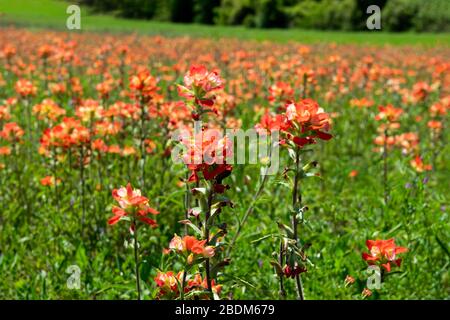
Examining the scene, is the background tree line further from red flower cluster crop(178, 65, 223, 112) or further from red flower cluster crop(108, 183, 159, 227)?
red flower cluster crop(108, 183, 159, 227)

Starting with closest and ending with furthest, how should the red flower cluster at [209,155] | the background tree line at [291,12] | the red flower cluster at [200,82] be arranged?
1. the red flower cluster at [209,155]
2. the red flower cluster at [200,82]
3. the background tree line at [291,12]

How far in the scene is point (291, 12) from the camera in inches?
1630

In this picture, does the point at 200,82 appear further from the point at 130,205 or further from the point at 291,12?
the point at 291,12

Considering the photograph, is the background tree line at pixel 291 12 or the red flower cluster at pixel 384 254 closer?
the red flower cluster at pixel 384 254

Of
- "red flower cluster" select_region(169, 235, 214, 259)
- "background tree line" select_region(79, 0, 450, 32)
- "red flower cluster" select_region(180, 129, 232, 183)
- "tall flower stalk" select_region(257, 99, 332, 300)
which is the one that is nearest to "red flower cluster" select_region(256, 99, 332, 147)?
"tall flower stalk" select_region(257, 99, 332, 300)

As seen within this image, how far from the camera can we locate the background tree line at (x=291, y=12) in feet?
115

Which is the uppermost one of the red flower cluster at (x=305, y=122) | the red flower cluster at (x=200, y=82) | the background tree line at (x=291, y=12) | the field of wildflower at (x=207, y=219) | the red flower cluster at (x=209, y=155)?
the background tree line at (x=291, y=12)

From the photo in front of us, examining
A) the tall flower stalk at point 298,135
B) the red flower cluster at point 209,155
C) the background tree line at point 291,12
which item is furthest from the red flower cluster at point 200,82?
the background tree line at point 291,12

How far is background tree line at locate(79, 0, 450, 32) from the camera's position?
Result: 35.1m

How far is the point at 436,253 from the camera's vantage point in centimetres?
331

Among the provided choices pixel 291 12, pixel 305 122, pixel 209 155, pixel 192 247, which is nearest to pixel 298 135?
pixel 305 122

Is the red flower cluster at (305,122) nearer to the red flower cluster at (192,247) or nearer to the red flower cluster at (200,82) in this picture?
the red flower cluster at (200,82)

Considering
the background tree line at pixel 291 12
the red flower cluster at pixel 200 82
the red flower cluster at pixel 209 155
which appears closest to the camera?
the red flower cluster at pixel 209 155
